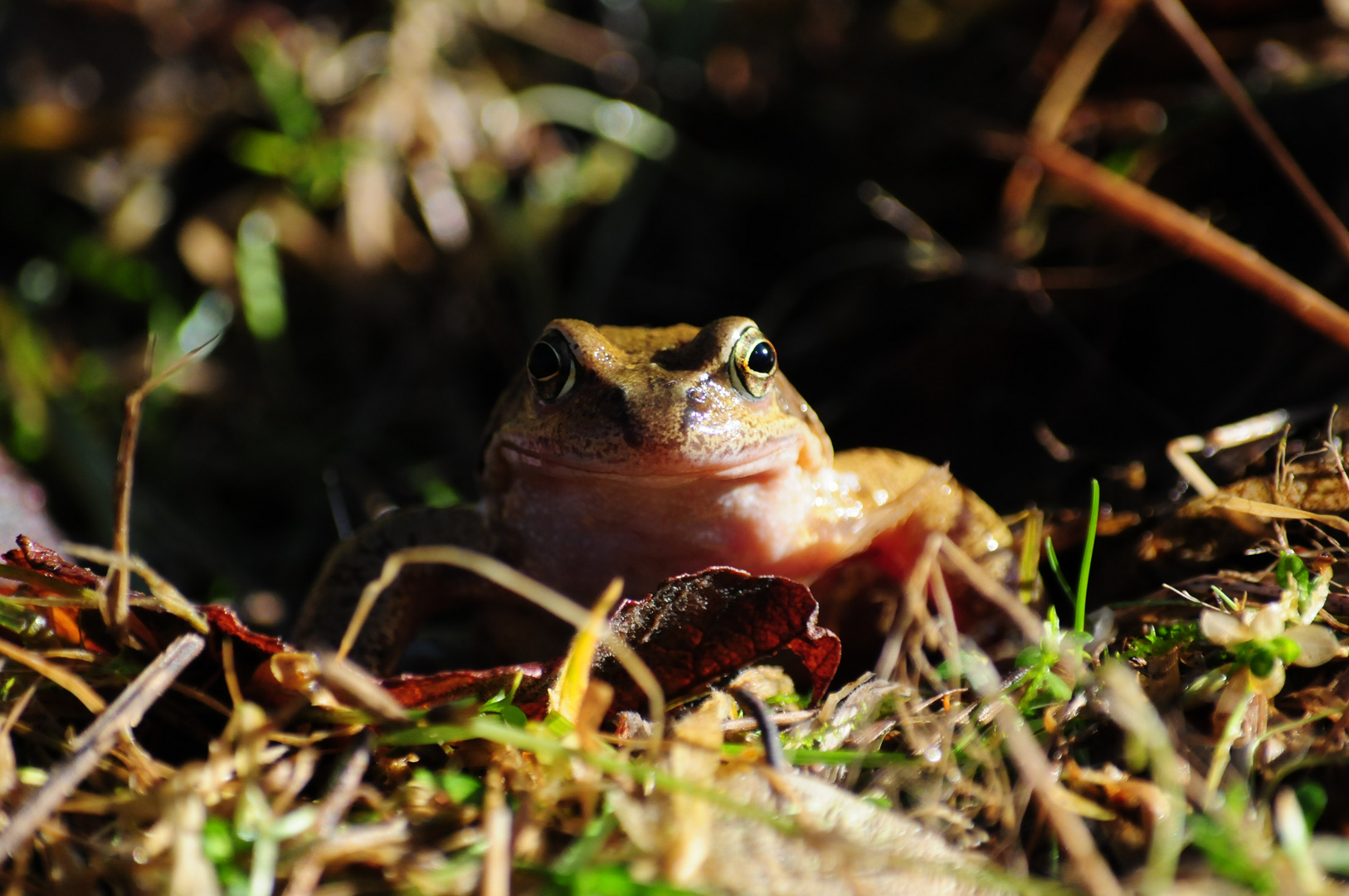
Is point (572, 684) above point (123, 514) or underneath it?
underneath

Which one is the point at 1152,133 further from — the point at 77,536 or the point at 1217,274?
the point at 77,536

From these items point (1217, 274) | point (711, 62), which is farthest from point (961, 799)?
point (711, 62)

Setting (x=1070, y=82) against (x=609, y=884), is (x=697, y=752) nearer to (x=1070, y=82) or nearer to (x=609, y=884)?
(x=609, y=884)

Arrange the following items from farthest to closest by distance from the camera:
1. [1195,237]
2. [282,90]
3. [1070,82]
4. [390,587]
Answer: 1. [282,90]
2. [1070,82]
3. [1195,237]
4. [390,587]

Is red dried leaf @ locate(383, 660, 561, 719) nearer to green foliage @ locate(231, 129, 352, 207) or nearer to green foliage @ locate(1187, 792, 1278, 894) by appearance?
green foliage @ locate(1187, 792, 1278, 894)

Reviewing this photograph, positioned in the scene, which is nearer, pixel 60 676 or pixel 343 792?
pixel 343 792

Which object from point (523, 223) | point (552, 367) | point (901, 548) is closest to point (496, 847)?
point (552, 367)

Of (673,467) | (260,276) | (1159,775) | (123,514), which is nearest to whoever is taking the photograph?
(1159,775)

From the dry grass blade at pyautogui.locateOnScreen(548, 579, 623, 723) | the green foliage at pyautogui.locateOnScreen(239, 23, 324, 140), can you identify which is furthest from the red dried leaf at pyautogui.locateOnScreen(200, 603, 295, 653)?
the green foliage at pyautogui.locateOnScreen(239, 23, 324, 140)
